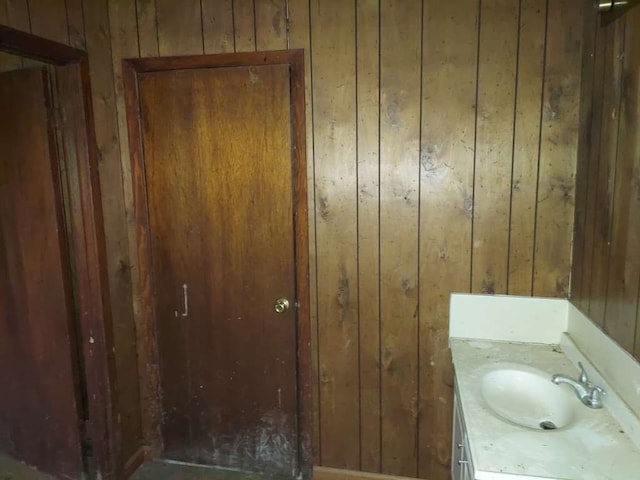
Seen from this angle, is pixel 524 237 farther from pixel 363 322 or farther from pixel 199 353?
pixel 199 353

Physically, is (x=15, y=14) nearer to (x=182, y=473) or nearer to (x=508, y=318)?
(x=182, y=473)

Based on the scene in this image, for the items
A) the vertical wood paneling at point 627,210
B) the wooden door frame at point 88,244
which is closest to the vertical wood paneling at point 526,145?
the vertical wood paneling at point 627,210

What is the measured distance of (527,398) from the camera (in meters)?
1.59

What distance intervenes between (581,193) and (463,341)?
747 millimetres

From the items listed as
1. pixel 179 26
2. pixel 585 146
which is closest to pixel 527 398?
pixel 585 146

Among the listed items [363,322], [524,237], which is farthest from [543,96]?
[363,322]

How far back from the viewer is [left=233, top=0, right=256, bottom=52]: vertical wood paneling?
191 cm

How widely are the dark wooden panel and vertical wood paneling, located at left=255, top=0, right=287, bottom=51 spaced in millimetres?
98

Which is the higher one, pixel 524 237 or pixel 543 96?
pixel 543 96

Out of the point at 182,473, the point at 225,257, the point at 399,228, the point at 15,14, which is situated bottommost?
the point at 182,473

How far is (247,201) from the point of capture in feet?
6.70

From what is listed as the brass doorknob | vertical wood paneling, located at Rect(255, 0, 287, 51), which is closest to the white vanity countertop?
the brass doorknob

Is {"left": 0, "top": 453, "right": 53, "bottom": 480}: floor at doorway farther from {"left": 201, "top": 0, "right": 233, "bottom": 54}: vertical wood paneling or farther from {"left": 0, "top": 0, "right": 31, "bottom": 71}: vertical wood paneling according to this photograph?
{"left": 201, "top": 0, "right": 233, "bottom": 54}: vertical wood paneling

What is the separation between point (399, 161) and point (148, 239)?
126 cm
